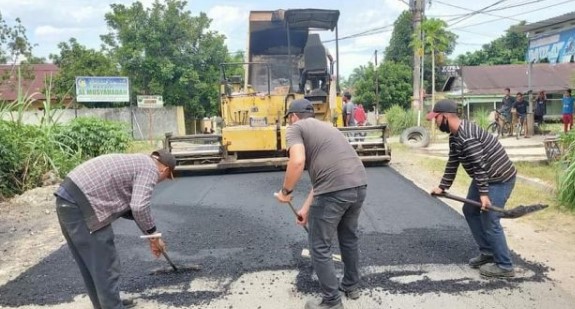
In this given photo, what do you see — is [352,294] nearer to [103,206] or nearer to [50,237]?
[103,206]

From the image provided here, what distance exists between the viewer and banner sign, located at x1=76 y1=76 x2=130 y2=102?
1869cm

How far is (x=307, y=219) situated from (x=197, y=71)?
2171cm

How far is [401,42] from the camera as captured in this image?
3666 centimetres

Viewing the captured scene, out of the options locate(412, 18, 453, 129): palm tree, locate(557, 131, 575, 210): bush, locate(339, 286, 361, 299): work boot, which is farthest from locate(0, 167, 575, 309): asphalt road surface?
locate(412, 18, 453, 129): palm tree

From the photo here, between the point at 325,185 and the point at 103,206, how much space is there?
4.63 ft

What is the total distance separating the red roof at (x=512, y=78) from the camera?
1156 inches

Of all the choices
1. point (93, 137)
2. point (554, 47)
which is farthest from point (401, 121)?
point (93, 137)

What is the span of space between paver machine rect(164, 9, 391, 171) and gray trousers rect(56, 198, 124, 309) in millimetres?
6268

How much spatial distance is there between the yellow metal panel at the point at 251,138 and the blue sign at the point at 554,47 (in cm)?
760

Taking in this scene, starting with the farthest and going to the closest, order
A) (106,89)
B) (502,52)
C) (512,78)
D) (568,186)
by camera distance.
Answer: (502,52) < (512,78) < (106,89) < (568,186)

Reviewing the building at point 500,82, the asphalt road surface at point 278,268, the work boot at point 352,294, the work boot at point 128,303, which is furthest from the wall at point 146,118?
the work boot at point 352,294

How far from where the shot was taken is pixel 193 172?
1000cm

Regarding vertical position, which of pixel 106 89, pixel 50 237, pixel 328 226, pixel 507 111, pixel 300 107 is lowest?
pixel 50 237

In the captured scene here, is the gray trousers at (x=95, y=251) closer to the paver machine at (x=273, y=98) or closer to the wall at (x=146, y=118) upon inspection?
the paver machine at (x=273, y=98)
